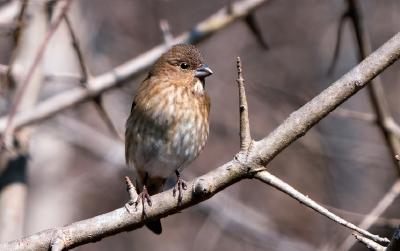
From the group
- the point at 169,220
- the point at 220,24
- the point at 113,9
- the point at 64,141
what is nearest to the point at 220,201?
the point at 64,141

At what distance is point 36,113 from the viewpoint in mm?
5676

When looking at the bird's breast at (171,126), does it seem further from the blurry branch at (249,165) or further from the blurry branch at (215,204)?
the blurry branch at (215,204)

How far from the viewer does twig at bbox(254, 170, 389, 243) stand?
10.5ft

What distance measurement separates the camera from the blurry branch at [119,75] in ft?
18.4

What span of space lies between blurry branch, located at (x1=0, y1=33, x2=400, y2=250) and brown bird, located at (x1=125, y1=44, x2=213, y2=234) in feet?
4.57

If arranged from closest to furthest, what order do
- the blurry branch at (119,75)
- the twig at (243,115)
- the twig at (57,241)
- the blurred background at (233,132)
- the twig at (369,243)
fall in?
the twig at (369,243), the twig at (243,115), the twig at (57,241), the blurry branch at (119,75), the blurred background at (233,132)

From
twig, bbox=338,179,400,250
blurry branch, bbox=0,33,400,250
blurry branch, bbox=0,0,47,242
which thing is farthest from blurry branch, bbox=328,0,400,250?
blurry branch, bbox=0,0,47,242

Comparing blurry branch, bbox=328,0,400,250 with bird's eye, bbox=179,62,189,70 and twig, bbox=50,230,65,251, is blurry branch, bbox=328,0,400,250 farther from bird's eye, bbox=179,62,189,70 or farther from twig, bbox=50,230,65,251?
twig, bbox=50,230,65,251

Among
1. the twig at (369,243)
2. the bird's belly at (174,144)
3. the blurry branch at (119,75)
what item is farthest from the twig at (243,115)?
the blurry branch at (119,75)

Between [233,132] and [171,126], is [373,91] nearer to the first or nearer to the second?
[171,126]

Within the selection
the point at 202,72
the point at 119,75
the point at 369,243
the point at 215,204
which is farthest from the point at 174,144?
the point at 215,204

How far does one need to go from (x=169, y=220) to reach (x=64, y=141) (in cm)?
300

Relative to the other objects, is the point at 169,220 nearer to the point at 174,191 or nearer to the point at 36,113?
the point at 36,113

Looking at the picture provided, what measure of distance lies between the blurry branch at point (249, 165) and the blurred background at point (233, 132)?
403cm
